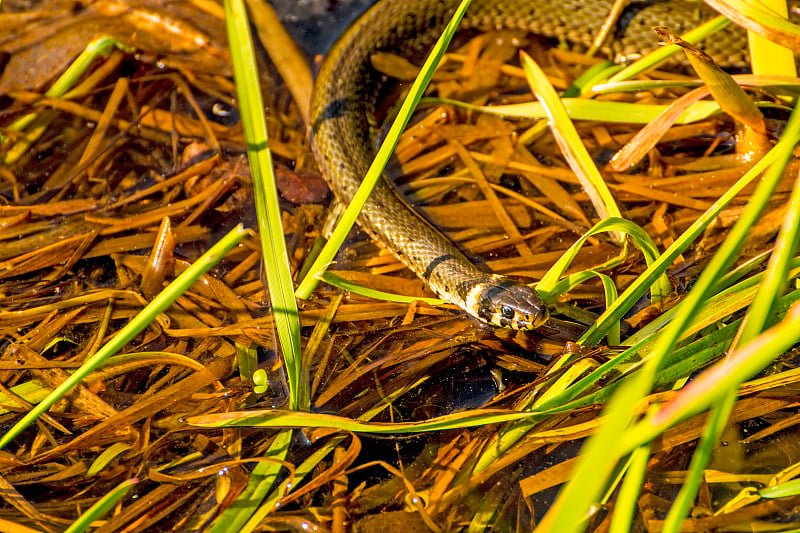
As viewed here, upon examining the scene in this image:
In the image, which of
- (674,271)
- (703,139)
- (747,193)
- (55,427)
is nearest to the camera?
(55,427)

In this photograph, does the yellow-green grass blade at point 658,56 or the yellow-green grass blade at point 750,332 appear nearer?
the yellow-green grass blade at point 750,332

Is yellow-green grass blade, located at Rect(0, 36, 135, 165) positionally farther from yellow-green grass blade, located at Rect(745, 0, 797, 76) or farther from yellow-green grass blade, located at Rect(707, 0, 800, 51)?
yellow-green grass blade, located at Rect(745, 0, 797, 76)

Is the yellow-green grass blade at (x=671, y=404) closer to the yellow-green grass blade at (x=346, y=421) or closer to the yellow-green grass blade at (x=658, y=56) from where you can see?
the yellow-green grass blade at (x=346, y=421)

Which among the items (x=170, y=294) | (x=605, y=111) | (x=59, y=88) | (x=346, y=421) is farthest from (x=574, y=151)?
(x=59, y=88)

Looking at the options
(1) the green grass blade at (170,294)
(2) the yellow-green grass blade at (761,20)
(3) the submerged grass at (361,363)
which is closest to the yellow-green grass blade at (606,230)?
(3) the submerged grass at (361,363)

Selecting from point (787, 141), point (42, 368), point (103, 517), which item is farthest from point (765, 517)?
point (42, 368)

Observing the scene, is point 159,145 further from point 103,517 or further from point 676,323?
point 676,323

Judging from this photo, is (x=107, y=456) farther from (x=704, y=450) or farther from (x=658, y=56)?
(x=658, y=56)
